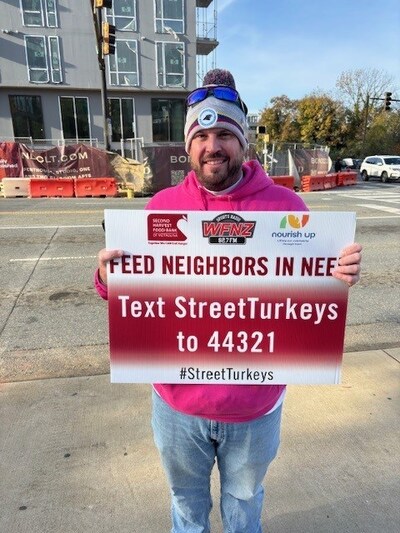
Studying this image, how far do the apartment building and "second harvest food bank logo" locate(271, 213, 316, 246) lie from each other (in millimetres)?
25054

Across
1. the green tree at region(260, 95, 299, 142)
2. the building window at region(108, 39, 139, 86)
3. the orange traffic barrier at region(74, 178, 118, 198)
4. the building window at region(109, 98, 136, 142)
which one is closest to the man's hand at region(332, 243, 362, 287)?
the orange traffic barrier at region(74, 178, 118, 198)

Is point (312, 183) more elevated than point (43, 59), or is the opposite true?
point (43, 59)

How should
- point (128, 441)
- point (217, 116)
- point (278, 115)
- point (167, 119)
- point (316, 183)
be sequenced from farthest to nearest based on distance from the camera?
point (278, 115) → point (167, 119) → point (316, 183) → point (128, 441) → point (217, 116)

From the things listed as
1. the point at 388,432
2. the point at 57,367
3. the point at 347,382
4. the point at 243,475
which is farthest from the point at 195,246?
the point at 57,367

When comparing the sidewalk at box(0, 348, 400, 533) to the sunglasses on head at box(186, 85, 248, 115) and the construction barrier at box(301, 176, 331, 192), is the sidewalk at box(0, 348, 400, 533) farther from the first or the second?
the construction barrier at box(301, 176, 331, 192)

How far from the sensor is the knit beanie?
1.56 metres

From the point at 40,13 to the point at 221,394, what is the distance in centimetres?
2898

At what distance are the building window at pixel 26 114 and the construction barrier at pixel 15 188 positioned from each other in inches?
414

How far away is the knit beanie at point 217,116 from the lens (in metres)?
1.56

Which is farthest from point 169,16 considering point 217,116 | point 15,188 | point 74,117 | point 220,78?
point 217,116

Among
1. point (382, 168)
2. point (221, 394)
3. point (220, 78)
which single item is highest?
point (220, 78)

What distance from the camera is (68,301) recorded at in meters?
5.21

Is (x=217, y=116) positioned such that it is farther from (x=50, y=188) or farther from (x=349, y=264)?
(x=50, y=188)

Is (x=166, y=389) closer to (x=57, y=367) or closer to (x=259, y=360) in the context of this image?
(x=259, y=360)
